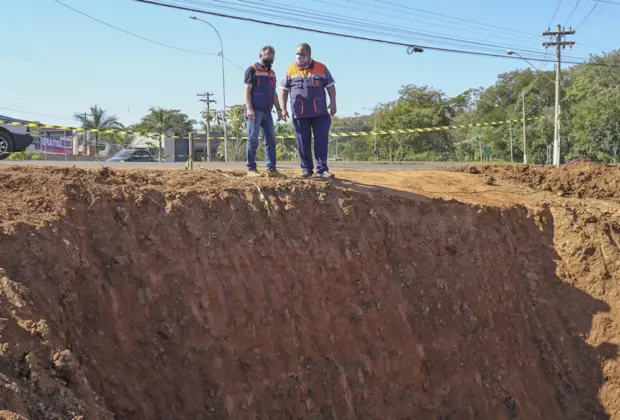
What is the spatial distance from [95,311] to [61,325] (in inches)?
23.8

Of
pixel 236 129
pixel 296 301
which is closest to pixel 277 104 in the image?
pixel 296 301

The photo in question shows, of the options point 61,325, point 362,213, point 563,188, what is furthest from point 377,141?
point 61,325

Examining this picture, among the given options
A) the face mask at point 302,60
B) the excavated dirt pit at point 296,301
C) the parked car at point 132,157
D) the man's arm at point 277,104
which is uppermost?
the face mask at point 302,60

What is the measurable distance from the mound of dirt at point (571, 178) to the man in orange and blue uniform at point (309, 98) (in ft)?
13.1

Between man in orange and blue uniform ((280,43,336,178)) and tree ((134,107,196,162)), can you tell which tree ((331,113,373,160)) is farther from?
man in orange and blue uniform ((280,43,336,178))

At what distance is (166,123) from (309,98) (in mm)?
49870

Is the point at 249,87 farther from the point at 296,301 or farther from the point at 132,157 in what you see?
the point at 132,157

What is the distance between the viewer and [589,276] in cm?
888

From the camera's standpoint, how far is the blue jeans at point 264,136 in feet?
26.6

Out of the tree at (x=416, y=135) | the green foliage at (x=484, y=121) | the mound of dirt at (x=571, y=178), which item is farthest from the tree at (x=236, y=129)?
the mound of dirt at (x=571, y=178)

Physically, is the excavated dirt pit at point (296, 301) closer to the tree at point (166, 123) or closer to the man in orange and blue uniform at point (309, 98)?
the man in orange and blue uniform at point (309, 98)

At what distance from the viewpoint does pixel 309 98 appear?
8.02 meters

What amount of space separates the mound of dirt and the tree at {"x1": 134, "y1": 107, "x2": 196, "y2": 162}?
42098mm

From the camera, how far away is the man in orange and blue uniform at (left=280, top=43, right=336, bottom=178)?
8016 mm
